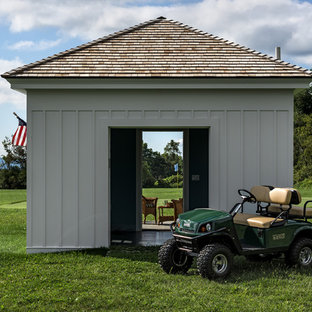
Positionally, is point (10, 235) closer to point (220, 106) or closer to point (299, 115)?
point (220, 106)

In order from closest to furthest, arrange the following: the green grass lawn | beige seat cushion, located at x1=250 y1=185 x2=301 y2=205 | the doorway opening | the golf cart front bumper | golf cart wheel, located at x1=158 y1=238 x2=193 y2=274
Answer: the green grass lawn < the golf cart front bumper < golf cart wheel, located at x1=158 y1=238 x2=193 y2=274 < beige seat cushion, located at x1=250 y1=185 x2=301 y2=205 < the doorway opening

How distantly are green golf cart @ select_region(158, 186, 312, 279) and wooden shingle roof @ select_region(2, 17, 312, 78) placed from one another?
275cm

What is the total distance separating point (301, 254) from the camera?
24.1ft

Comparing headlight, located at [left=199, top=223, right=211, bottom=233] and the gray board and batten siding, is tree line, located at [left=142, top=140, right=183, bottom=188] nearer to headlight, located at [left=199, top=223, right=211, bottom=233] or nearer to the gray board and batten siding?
the gray board and batten siding

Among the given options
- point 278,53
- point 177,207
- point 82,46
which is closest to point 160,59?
point 82,46

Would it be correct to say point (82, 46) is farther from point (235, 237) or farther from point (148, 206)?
point (235, 237)

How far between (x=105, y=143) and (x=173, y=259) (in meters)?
2.99

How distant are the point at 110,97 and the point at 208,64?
2.11 m

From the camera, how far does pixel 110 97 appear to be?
8898 mm

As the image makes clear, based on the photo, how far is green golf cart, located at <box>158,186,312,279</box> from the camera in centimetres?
653

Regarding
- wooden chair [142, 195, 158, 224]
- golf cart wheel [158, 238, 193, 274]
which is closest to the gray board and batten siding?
golf cart wheel [158, 238, 193, 274]

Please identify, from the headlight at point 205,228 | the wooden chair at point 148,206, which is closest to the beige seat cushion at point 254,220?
the headlight at point 205,228

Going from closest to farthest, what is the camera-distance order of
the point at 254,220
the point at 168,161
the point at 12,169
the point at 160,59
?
the point at 254,220, the point at 160,59, the point at 168,161, the point at 12,169

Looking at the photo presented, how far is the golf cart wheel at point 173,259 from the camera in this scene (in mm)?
6843
